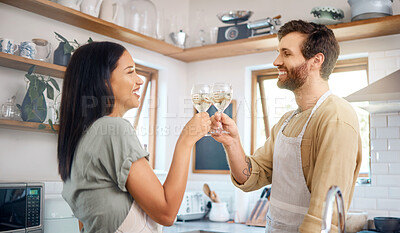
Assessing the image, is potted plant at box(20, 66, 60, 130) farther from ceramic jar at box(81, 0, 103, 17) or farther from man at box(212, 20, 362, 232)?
man at box(212, 20, 362, 232)

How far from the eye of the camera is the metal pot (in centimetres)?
310

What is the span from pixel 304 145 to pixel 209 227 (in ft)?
6.07

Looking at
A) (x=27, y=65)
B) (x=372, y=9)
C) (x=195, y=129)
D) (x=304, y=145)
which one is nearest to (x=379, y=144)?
(x=372, y=9)

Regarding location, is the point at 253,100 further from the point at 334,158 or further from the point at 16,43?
the point at 334,158

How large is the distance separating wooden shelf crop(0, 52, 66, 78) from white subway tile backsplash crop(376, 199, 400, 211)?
2.65 metres

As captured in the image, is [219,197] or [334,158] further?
[219,197]

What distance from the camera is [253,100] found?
414 centimetres

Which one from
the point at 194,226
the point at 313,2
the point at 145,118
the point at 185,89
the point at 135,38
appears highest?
the point at 313,2

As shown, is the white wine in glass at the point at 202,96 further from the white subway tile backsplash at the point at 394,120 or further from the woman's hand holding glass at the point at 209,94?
the white subway tile backsplash at the point at 394,120

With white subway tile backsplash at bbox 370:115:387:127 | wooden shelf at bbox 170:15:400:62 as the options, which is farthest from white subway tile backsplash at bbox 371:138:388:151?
wooden shelf at bbox 170:15:400:62

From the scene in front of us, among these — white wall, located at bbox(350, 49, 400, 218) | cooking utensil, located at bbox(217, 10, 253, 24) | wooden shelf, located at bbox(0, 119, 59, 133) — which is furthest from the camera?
cooking utensil, located at bbox(217, 10, 253, 24)

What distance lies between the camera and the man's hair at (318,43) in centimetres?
191

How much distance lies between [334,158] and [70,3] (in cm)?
231

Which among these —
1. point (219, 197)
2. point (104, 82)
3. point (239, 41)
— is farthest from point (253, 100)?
point (104, 82)
